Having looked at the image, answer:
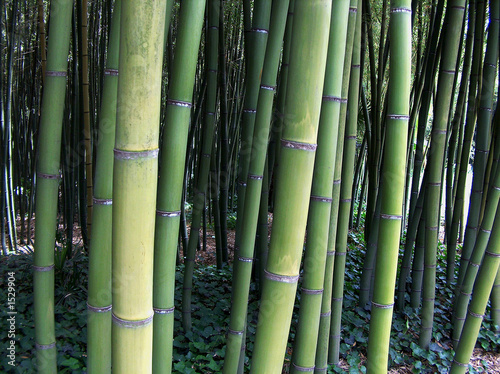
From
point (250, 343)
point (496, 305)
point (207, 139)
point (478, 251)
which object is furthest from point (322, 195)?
point (496, 305)

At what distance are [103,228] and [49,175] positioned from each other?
0.26 meters

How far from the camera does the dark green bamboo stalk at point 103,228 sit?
88 cm

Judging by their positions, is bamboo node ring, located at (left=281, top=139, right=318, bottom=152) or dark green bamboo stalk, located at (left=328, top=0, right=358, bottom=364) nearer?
bamboo node ring, located at (left=281, top=139, right=318, bottom=152)

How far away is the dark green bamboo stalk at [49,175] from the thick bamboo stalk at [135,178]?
498 mm

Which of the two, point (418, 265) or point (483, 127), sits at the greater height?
point (483, 127)

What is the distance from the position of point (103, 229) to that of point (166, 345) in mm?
308

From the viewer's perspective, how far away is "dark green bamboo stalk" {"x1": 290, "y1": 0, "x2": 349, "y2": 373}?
32.0 inches

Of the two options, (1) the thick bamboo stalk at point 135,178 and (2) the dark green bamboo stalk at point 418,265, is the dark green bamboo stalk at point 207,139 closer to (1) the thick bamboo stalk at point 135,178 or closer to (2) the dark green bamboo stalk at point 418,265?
(1) the thick bamboo stalk at point 135,178

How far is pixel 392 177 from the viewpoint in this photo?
955 millimetres

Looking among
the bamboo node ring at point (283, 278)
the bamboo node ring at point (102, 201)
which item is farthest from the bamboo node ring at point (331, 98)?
the bamboo node ring at point (102, 201)

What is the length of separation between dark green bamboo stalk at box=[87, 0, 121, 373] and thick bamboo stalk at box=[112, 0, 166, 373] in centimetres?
29

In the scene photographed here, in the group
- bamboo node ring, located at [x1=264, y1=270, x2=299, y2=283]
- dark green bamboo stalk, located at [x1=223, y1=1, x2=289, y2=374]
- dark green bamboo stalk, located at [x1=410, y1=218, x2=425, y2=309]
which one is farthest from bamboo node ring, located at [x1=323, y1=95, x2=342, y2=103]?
dark green bamboo stalk, located at [x1=410, y1=218, x2=425, y2=309]

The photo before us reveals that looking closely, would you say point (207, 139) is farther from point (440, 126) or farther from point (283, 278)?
point (283, 278)

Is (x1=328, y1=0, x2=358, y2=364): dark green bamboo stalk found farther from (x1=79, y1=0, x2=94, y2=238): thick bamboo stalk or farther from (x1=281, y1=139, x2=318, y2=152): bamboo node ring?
(x1=79, y1=0, x2=94, y2=238): thick bamboo stalk
